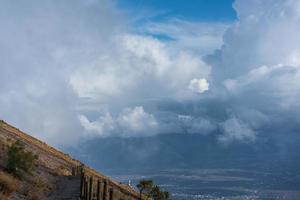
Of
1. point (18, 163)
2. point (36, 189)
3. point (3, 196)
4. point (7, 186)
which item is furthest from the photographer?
point (18, 163)

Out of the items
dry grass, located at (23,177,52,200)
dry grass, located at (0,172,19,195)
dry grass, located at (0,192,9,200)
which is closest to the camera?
dry grass, located at (0,192,9,200)

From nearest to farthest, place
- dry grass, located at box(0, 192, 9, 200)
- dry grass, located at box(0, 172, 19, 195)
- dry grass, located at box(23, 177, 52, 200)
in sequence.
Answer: dry grass, located at box(0, 192, 9, 200), dry grass, located at box(0, 172, 19, 195), dry grass, located at box(23, 177, 52, 200)

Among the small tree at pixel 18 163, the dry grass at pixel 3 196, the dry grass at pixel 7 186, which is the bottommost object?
the dry grass at pixel 3 196

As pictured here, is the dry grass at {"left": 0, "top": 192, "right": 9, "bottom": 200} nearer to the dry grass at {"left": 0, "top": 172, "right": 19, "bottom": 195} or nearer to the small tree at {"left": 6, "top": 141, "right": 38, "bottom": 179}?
the dry grass at {"left": 0, "top": 172, "right": 19, "bottom": 195}

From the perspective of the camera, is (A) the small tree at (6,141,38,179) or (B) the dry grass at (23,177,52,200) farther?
(A) the small tree at (6,141,38,179)

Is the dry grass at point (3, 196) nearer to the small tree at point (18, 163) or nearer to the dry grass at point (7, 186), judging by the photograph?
the dry grass at point (7, 186)

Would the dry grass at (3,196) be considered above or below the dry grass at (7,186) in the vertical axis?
below

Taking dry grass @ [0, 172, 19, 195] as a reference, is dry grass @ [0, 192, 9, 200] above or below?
below

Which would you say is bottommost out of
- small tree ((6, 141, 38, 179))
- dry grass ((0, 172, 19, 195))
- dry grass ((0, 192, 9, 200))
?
dry grass ((0, 192, 9, 200))

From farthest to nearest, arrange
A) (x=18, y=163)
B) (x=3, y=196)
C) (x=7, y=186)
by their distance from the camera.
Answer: (x=18, y=163)
(x=7, y=186)
(x=3, y=196)

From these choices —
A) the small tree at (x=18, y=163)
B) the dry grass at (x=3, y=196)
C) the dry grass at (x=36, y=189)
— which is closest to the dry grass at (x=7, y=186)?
the dry grass at (x=3, y=196)

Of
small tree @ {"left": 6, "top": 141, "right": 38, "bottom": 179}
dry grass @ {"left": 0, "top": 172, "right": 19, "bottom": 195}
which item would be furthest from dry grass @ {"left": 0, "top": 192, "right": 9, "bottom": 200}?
small tree @ {"left": 6, "top": 141, "right": 38, "bottom": 179}

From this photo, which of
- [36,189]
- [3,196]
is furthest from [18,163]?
[3,196]

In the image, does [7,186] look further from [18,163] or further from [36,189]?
[18,163]
